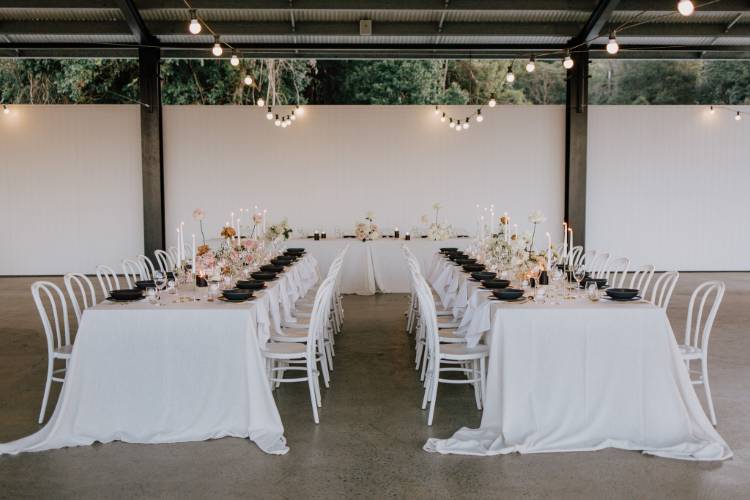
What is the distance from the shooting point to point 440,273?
764 cm

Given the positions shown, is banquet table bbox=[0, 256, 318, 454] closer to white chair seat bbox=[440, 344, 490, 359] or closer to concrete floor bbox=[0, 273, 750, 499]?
concrete floor bbox=[0, 273, 750, 499]

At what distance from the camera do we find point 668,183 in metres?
13.4

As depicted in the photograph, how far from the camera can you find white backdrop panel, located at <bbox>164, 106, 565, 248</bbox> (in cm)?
1309

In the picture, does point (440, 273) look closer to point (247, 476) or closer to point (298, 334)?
point (298, 334)

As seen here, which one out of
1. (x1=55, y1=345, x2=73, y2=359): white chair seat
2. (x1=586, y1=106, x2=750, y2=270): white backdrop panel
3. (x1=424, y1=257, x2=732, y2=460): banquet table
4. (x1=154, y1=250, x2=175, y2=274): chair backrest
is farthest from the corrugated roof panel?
(x1=424, y1=257, x2=732, y2=460): banquet table

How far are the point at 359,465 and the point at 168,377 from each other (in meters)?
1.32

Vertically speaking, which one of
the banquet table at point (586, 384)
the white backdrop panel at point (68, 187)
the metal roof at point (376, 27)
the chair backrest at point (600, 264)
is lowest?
the banquet table at point (586, 384)

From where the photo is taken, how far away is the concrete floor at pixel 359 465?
3627 millimetres

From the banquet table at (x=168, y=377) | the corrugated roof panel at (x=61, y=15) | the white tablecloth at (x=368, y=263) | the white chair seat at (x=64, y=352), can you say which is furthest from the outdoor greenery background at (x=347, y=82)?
the banquet table at (x=168, y=377)

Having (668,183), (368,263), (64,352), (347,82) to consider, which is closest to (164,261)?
(368,263)

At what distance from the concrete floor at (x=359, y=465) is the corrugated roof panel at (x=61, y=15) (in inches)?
300

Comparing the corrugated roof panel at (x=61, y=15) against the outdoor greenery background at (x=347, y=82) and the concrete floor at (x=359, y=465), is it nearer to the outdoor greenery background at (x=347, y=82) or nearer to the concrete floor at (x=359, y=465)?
the outdoor greenery background at (x=347, y=82)

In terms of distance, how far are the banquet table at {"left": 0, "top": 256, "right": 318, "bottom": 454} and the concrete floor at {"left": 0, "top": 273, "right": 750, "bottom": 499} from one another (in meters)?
0.15

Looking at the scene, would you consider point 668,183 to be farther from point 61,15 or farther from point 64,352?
point 64,352
